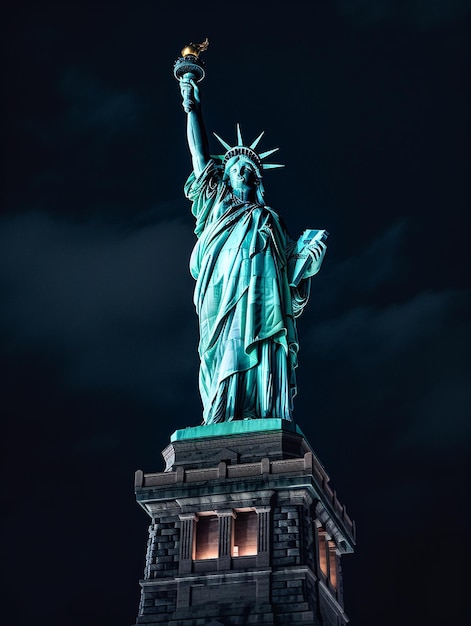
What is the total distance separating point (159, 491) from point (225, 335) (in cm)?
556

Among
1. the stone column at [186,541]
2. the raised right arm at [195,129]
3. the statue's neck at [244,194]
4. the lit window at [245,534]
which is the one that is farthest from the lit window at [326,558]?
the raised right arm at [195,129]

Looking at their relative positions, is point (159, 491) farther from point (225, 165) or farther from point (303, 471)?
point (225, 165)

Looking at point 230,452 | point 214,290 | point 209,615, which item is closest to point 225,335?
point 214,290

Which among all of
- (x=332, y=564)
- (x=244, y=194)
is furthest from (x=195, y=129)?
(x=332, y=564)

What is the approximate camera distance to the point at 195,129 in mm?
35438

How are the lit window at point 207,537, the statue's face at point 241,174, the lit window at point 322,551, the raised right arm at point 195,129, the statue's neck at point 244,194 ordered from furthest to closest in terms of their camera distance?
1. the raised right arm at point 195,129
2. the statue's face at point 241,174
3. the statue's neck at point 244,194
4. the lit window at point 322,551
5. the lit window at point 207,537

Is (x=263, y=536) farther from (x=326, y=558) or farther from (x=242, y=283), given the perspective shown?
(x=242, y=283)

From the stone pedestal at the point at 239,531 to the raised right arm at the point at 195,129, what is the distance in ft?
33.5

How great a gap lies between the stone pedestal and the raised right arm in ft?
33.5

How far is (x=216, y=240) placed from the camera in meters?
33.2

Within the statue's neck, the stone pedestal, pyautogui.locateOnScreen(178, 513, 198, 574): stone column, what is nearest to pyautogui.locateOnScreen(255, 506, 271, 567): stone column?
the stone pedestal

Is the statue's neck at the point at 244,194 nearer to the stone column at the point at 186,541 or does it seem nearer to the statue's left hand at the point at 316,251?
the statue's left hand at the point at 316,251

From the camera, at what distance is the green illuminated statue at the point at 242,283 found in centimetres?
3066

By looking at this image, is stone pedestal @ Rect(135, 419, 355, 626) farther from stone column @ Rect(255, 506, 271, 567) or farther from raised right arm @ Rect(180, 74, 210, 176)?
raised right arm @ Rect(180, 74, 210, 176)
